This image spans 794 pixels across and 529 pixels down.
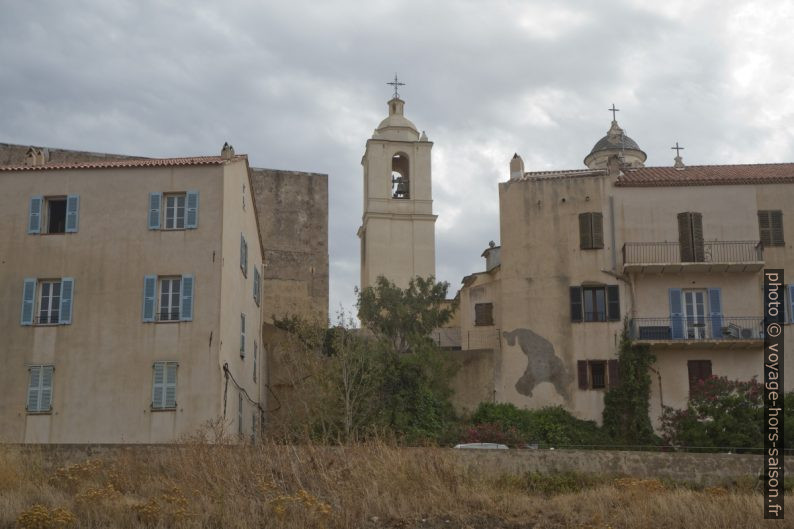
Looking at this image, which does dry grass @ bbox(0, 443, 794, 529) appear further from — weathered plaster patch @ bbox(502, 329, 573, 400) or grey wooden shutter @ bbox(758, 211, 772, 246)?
grey wooden shutter @ bbox(758, 211, 772, 246)

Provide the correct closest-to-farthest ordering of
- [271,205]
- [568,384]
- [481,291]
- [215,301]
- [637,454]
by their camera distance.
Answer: [637,454] < [215,301] < [568,384] < [481,291] < [271,205]

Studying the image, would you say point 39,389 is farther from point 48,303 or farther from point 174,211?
point 174,211

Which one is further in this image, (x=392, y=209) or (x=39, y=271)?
(x=392, y=209)

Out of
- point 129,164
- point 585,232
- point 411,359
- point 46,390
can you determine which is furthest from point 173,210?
point 585,232

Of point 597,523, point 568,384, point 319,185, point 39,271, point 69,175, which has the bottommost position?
point 597,523

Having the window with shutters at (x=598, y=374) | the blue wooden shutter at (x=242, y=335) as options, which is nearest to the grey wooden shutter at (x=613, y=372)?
the window with shutters at (x=598, y=374)

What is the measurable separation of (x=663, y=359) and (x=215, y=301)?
16514 mm

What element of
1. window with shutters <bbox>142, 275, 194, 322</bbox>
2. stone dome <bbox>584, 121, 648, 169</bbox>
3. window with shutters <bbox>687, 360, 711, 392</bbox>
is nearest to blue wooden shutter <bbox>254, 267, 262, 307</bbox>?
window with shutters <bbox>142, 275, 194, 322</bbox>

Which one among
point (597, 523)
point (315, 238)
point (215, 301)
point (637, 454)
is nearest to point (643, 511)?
point (597, 523)

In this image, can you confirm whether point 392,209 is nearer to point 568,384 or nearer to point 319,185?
point 319,185

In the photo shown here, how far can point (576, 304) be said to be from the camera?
38812 mm

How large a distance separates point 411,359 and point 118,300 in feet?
33.2

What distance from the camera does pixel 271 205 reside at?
170ft

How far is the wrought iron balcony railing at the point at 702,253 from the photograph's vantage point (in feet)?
127
